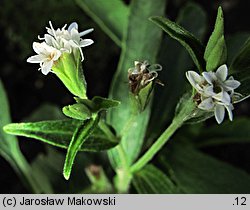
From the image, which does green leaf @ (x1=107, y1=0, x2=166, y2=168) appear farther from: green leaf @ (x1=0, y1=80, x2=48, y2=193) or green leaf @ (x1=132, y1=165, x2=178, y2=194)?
green leaf @ (x1=0, y1=80, x2=48, y2=193)

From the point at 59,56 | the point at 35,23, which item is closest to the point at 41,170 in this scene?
the point at 35,23

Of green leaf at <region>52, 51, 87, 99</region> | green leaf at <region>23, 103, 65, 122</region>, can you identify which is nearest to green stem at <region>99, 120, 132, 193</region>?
green leaf at <region>52, 51, 87, 99</region>

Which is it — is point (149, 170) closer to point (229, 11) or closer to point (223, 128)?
point (223, 128)

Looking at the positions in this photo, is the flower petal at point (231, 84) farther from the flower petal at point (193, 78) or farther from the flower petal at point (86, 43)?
the flower petal at point (86, 43)

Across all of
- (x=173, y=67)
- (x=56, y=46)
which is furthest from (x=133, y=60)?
(x=56, y=46)

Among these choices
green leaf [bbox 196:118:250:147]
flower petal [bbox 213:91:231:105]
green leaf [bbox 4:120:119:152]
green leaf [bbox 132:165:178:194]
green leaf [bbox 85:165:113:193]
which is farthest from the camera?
green leaf [bbox 196:118:250:147]

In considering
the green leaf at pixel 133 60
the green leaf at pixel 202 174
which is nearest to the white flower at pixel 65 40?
the green leaf at pixel 133 60

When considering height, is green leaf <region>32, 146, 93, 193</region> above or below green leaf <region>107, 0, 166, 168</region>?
below
